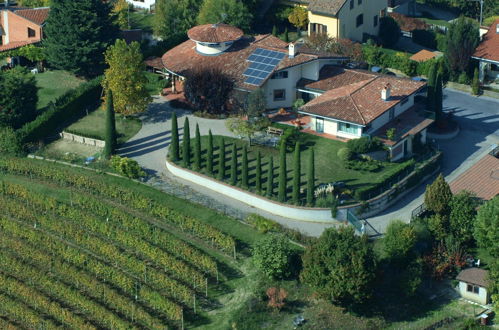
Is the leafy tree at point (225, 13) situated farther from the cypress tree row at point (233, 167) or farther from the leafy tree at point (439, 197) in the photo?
the leafy tree at point (439, 197)

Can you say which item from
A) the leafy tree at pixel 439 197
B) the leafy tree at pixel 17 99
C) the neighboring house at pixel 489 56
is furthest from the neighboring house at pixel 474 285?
the leafy tree at pixel 17 99

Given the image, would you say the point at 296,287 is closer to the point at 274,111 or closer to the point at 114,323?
the point at 114,323

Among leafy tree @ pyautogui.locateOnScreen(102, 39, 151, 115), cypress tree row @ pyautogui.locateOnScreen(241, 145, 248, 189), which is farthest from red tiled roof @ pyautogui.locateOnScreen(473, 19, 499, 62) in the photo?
leafy tree @ pyautogui.locateOnScreen(102, 39, 151, 115)

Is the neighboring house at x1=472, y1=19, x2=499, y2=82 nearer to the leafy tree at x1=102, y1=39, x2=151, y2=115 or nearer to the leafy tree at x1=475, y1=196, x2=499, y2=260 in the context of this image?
the leafy tree at x1=475, y1=196, x2=499, y2=260

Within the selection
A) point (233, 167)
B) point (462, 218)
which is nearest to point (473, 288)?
point (462, 218)

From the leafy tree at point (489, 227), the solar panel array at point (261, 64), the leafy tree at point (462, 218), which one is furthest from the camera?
the solar panel array at point (261, 64)
